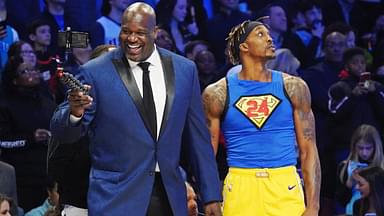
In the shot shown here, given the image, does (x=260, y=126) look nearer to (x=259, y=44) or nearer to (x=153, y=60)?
(x=259, y=44)

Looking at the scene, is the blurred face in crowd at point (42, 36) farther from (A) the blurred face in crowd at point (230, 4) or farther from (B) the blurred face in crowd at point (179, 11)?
(A) the blurred face in crowd at point (230, 4)

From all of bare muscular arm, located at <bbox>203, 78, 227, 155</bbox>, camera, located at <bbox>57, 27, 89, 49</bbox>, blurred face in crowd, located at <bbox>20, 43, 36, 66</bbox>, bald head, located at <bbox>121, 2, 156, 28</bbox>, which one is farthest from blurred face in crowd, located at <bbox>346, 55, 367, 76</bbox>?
camera, located at <bbox>57, 27, 89, 49</bbox>

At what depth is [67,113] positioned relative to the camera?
448cm

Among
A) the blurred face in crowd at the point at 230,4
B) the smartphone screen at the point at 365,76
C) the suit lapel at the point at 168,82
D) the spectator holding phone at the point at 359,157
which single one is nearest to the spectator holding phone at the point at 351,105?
the smartphone screen at the point at 365,76

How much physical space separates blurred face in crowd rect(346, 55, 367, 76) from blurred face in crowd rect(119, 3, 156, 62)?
14.8 ft

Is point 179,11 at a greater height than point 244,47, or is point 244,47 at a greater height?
point 179,11

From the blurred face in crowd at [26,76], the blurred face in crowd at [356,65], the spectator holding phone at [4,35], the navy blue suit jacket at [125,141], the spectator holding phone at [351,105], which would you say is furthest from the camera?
the blurred face in crowd at [356,65]

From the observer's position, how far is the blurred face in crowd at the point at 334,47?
9422 millimetres

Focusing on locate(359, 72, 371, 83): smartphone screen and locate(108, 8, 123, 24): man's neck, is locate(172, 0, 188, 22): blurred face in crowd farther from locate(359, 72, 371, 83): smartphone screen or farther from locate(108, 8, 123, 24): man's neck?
locate(359, 72, 371, 83): smartphone screen

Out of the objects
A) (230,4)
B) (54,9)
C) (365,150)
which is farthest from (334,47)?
(54,9)

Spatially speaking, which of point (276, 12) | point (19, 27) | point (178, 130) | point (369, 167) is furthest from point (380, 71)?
point (178, 130)

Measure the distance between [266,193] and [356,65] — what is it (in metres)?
3.39

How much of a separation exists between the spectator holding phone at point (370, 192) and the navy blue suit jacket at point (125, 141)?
343 centimetres

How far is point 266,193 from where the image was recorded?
5.91m
